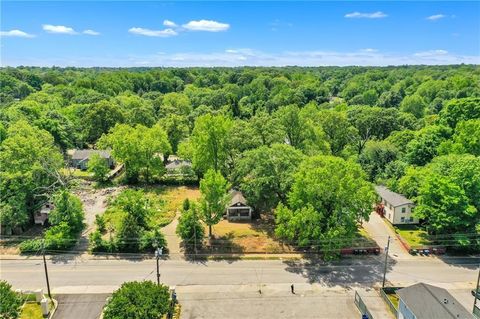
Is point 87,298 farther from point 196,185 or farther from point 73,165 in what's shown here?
point 73,165

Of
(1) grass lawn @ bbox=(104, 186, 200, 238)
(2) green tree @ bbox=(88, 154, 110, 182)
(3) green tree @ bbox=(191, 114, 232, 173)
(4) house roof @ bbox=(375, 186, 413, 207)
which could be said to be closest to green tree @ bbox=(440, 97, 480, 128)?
(4) house roof @ bbox=(375, 186, 413, 207)

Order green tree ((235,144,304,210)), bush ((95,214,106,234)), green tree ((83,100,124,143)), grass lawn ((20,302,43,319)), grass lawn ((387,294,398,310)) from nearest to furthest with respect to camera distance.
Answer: grass lawn ((20,302,43,319)), grass lawn ((387,294,398,310)), green tree ((235,144,304,210)), bush ((95,214,106,234)), green tree ((83,100,124,143))

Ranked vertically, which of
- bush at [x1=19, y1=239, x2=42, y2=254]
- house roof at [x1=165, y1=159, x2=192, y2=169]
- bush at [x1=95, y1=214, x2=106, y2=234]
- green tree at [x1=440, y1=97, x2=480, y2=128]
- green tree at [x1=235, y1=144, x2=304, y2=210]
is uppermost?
green tree at [x1=440, y1=97, x2=480, y2=128]

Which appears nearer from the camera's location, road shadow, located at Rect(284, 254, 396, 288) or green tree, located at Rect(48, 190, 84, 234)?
road shadow, located at Rect(284, 254, 396, 288)

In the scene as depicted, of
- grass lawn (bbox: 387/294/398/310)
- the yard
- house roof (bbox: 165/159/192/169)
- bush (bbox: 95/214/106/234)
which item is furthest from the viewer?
house roof (bbox: 165/159/192/169)

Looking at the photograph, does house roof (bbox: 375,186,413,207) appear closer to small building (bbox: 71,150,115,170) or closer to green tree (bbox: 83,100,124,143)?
small building (bbox: 71,150,115,170)

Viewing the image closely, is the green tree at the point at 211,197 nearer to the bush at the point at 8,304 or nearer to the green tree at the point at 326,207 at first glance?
the green tree at the point at 326,207

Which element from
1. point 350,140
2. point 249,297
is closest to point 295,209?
point 249,297

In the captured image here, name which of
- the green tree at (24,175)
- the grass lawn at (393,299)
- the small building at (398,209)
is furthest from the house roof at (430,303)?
the green tree at (24,175)
